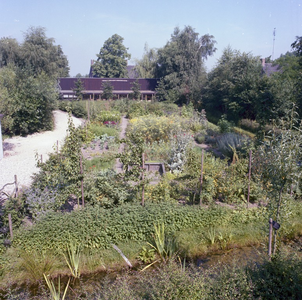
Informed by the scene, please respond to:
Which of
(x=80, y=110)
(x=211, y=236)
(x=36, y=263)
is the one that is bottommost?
(x=36, y=263)

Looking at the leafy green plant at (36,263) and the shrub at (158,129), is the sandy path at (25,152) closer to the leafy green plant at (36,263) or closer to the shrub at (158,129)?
the leafy green plant at (36,263)

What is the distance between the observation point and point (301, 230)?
→ 635 cm

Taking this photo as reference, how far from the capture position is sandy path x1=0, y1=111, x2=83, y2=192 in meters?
9.59

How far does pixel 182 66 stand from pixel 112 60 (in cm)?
1674

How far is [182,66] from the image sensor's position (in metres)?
25.8

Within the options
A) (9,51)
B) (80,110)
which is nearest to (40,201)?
(80,110)

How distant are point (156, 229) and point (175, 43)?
23809 mm

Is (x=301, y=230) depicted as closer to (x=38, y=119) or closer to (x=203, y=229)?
(x=203, y=229)

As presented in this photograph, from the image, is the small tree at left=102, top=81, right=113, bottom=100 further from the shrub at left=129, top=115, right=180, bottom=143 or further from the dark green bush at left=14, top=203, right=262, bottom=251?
the dark green bush at left=14, top=203, right=262, bottom=251

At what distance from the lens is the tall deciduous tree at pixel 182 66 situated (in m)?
25.7

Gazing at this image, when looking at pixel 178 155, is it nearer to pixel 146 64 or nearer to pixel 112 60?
pixel 146 64

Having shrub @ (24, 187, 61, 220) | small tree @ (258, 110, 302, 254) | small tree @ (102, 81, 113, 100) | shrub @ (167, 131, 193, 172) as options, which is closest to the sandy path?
shrub @ (24, 187, 61, 220)

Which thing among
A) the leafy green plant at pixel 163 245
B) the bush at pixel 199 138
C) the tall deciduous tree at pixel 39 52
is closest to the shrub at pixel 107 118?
the bush at pixel 199 138

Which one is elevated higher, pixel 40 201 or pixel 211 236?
pixel 40 201
